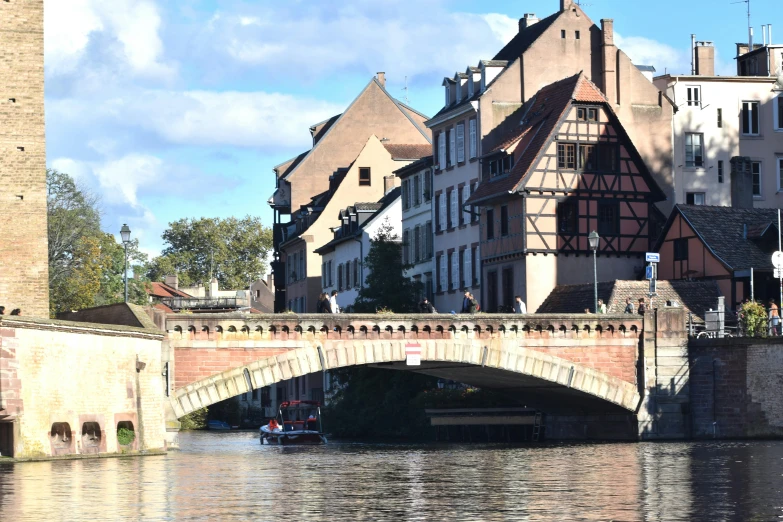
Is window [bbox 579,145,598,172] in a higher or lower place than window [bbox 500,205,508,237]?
higher

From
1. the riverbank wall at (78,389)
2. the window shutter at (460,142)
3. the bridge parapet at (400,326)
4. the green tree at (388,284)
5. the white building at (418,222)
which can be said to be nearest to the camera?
the riverbank wall at (78,389)

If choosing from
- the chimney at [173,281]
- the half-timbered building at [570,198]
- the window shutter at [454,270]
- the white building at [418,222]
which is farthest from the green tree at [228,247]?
the half-timbered building at [570,198]

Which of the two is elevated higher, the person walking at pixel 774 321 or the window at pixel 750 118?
the window at pixel 750 118

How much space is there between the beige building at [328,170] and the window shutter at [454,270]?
2028 centimetres

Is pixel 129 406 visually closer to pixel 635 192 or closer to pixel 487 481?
pixel 487 481

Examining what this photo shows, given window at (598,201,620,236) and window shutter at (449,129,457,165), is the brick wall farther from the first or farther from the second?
window shutter at (449,129,457,165)

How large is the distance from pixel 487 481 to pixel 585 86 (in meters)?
36.3

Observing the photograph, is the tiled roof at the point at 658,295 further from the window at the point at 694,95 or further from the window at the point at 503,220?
the window at the point at 694,95

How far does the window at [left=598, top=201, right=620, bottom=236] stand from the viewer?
6862 centimetres

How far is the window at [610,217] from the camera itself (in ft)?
225

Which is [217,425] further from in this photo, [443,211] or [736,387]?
[736,387]

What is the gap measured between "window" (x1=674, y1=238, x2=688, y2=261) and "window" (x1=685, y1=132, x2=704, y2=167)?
958cm

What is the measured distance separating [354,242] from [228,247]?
58.1m

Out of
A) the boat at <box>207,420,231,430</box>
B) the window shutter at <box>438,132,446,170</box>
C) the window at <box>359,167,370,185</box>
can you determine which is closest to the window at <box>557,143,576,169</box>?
the window shutter at <box>438,132,446,170</box>
